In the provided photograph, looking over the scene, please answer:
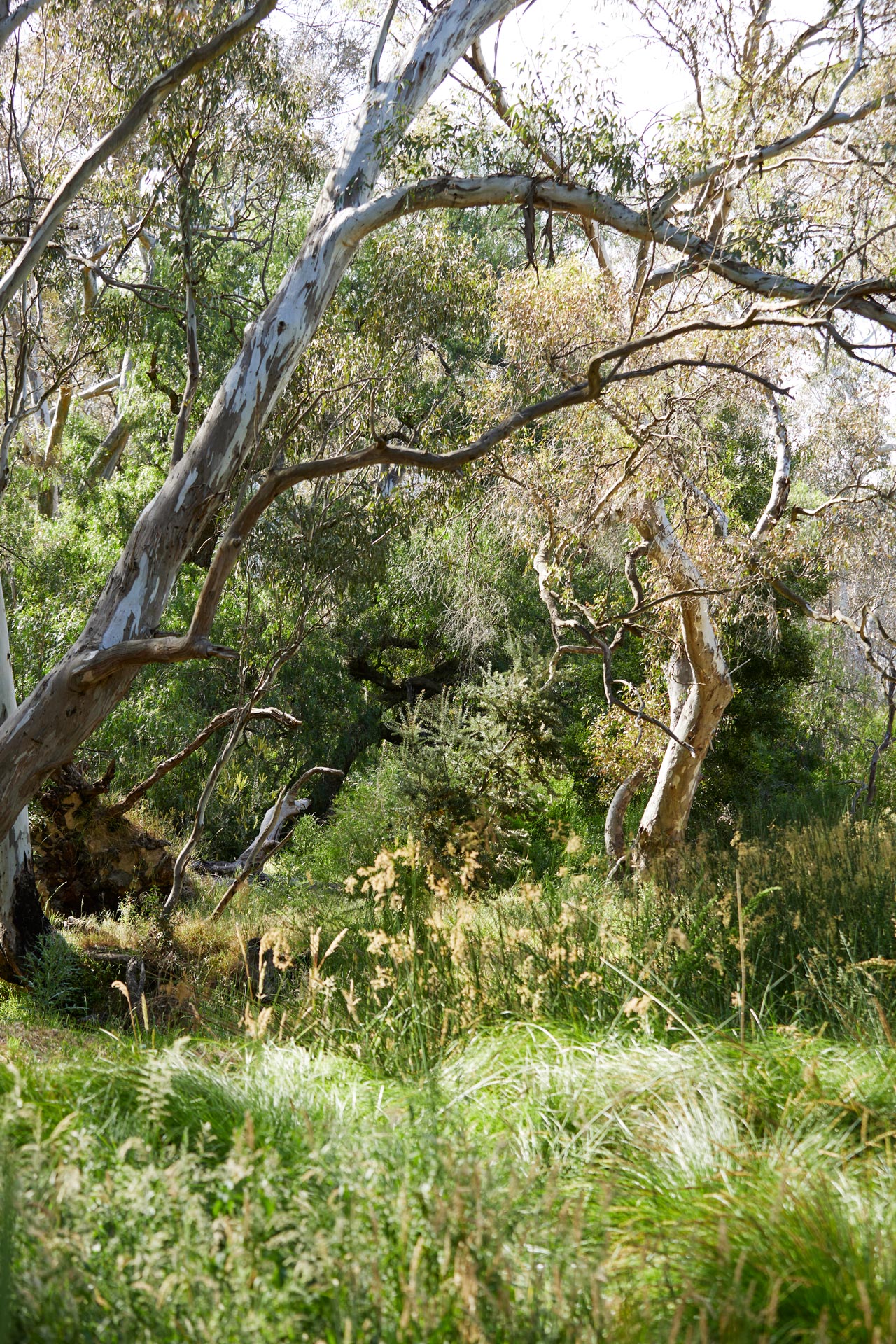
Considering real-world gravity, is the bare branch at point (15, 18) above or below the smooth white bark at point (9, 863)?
above

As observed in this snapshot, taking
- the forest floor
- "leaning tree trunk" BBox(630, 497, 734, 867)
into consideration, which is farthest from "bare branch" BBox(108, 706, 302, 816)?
"leaning tree trunk" BBox(630, 497, 734, 867)

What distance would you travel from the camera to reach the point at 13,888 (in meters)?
6.50

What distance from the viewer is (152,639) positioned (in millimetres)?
4949

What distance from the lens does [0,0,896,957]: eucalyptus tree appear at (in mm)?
5180

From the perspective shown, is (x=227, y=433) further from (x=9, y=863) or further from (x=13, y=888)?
(x=13, y=888)

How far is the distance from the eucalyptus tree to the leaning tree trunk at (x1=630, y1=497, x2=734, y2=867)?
26 mm

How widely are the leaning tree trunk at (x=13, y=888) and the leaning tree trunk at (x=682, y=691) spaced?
4844 mm

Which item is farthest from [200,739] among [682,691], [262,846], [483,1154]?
[682,691]

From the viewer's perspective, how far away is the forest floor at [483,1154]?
1830 millimetres

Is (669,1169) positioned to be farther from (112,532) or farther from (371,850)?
(112,532)

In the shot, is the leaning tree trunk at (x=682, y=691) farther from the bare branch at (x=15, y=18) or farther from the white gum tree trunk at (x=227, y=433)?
the bare branch at (x=15, y=18)

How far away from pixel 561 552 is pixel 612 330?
6.26ft

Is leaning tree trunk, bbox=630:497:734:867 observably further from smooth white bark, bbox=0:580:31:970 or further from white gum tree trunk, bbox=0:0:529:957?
smooth white bark, bbox=0:580:31:970

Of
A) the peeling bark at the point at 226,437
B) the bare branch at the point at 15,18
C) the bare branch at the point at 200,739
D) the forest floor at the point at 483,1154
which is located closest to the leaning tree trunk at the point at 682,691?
the peeling bark at the point at 226,437
